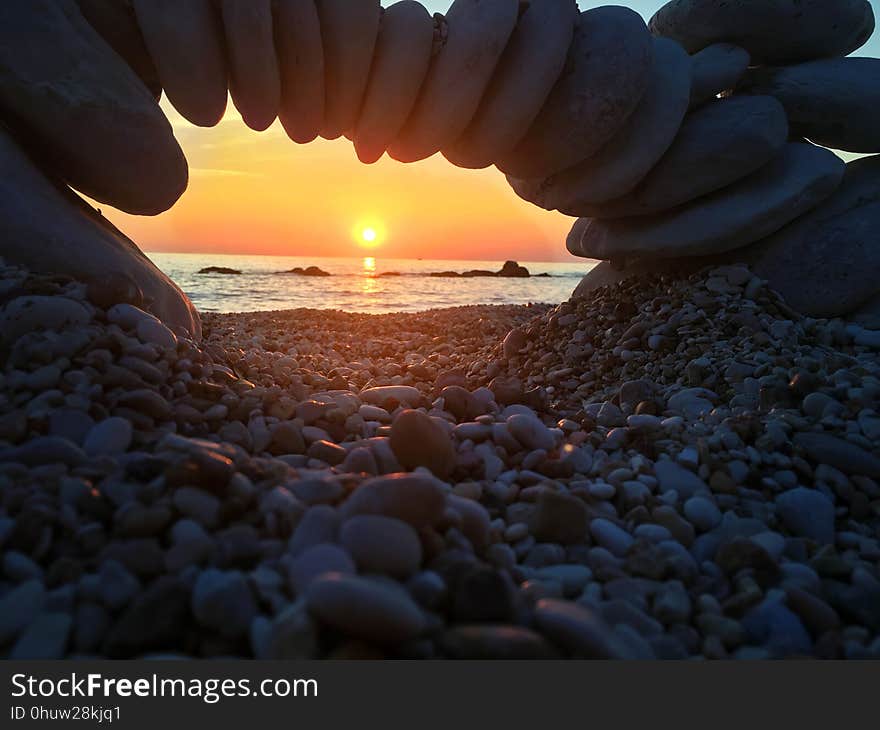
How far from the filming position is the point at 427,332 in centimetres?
549

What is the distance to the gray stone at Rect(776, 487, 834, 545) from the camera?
1.62m

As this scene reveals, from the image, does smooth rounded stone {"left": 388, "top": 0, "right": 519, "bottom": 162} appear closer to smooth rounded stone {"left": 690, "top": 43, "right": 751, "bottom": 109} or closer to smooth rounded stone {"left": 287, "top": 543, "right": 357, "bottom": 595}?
smooth rounded stone {"left": 690, "top": 43, "right": 751, "bottom": 109}

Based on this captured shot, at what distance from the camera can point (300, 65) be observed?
2.95m

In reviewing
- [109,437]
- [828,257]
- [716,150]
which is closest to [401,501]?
[109,437]

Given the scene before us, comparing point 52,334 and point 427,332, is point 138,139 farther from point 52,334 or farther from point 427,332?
point 427,332

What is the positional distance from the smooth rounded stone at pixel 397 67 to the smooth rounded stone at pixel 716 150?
4.79 ft

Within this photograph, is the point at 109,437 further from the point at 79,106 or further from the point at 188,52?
the point at 188,52

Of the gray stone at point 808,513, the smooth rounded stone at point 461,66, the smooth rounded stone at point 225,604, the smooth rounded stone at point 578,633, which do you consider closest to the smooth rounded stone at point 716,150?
the smooth rounded stone at point 461,66

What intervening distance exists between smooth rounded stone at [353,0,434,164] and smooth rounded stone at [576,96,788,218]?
1460mm

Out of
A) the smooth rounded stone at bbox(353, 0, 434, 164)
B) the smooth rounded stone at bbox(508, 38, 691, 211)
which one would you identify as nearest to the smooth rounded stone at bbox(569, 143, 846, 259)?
the smooth rounded stone at bbox(508, 38, 691, 211)

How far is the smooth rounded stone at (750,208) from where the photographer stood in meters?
3.40

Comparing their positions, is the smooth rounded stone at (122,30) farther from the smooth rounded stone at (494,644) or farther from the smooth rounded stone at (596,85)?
the smooth rounded stone at (494,644)

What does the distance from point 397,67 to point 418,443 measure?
218cm

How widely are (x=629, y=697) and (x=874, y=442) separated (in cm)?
151
